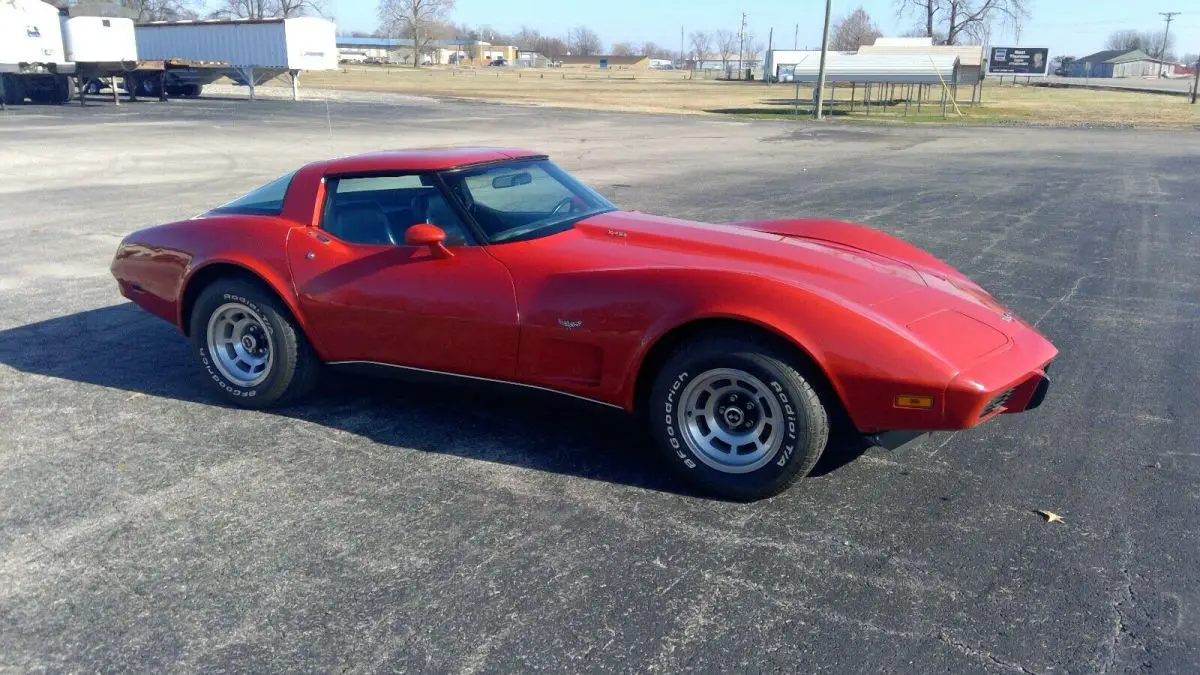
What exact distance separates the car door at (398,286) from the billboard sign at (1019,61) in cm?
9054

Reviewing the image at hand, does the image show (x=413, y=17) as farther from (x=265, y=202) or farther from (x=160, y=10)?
(x=265, y=202)

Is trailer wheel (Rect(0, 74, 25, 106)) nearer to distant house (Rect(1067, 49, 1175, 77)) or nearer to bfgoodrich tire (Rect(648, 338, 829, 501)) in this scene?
bfgoodrich tire (Rect(648, 338, 829, 501))

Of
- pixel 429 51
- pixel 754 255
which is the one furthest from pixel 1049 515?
pixel 429 51

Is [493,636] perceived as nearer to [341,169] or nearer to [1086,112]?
[341,169]

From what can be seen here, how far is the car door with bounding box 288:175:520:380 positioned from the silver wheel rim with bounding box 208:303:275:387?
0.42 m

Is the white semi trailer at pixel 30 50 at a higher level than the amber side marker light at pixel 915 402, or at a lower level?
higher

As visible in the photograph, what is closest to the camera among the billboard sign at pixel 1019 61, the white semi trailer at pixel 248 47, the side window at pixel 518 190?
the side window at pixel 518 190

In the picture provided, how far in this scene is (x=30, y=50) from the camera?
33.4 meters

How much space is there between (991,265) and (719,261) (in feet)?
19.3

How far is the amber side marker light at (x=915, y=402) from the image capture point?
3625 millimetres

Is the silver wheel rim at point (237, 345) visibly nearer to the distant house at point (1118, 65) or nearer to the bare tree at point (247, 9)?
the bare tree at point (247, 9)

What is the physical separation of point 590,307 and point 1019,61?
95523 mm

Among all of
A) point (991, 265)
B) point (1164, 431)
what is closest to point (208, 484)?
point (1164, 431)

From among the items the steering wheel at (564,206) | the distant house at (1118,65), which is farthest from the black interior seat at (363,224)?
the distant house at (1118,65)
